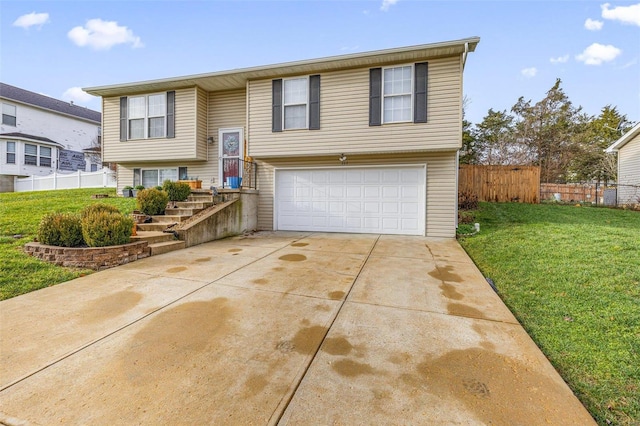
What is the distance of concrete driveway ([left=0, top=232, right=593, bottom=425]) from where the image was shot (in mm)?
1714

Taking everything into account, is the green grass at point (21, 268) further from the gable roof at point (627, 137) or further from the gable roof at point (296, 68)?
the gable roof at point (627, 137)

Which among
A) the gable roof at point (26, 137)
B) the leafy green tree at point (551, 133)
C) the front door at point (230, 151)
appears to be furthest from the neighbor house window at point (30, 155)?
the leafy green tree at point (551, 133)

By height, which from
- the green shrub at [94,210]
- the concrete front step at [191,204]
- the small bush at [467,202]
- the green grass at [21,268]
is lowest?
the green grass at [21,268]

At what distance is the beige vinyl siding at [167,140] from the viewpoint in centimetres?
983

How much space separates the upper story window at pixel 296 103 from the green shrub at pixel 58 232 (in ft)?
18.5

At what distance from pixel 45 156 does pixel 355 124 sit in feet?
75.7

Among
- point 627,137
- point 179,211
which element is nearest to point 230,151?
point 179,211

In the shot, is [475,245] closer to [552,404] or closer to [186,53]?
[552,404]

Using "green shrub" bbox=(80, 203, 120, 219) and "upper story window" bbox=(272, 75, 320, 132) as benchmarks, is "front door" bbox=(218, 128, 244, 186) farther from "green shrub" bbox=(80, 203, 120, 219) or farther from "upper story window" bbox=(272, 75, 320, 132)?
"green shrub" bbox=(80, 203, 120, 219)

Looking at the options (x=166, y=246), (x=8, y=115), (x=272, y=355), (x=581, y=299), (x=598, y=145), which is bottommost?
(x=272, y=355)

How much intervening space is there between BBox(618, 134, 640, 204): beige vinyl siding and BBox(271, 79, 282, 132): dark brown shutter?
53.3 ft

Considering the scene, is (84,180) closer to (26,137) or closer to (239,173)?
Answer: (26,137)

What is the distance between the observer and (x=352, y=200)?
898 centimetres

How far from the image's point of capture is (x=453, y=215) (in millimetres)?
8117
